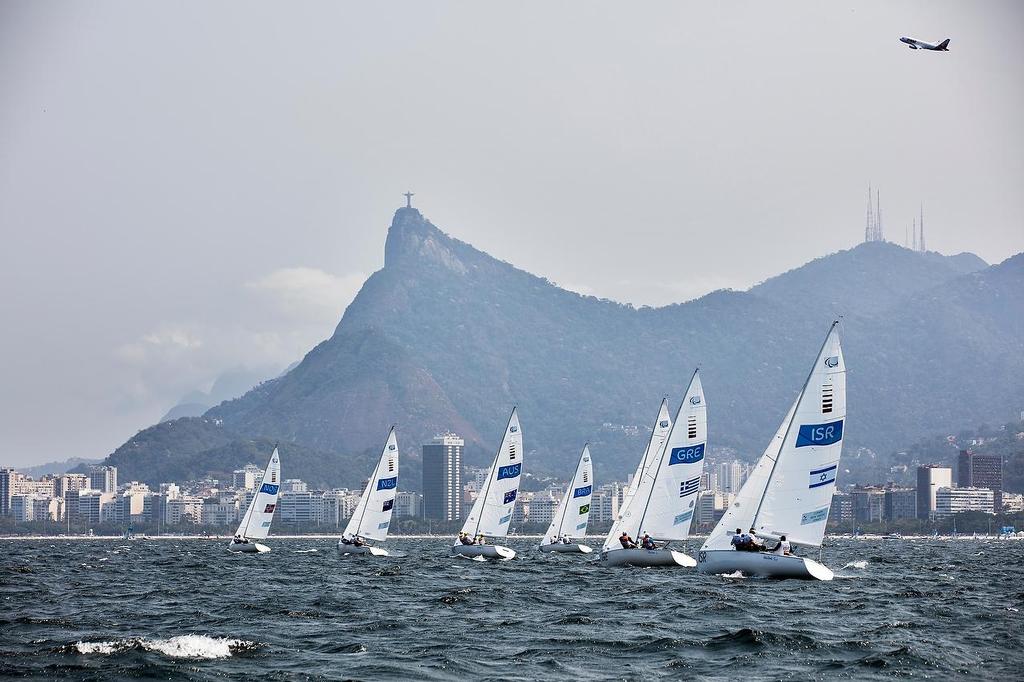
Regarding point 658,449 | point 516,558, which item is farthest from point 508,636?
point 516,558

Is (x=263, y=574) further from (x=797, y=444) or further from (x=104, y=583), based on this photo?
(x=797, y=444)

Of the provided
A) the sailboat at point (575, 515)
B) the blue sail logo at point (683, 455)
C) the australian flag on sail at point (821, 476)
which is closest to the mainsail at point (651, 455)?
the blue sail logo at point (683, 455)

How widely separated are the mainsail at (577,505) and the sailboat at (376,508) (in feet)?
49.4

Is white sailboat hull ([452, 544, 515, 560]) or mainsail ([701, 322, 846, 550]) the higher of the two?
mainsail ([701, 322, 846, 550])

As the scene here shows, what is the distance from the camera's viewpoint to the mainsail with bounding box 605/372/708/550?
78000mm

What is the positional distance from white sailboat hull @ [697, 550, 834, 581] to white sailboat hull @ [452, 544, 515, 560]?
117ft

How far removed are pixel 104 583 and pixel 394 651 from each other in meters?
36.3

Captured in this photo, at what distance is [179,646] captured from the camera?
38.2 metres

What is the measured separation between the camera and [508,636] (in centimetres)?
4197

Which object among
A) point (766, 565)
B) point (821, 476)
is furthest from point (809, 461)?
point (766, 565)

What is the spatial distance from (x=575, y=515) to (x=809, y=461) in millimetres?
59460

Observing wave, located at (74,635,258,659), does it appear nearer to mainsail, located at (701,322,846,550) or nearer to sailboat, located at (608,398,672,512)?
mainsail, located at (701,322,846,550)

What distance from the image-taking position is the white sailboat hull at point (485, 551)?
98375 millimetres

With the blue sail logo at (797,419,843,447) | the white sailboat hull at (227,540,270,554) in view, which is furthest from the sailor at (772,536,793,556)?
the white sailboat hull at (227,540,270,554)
